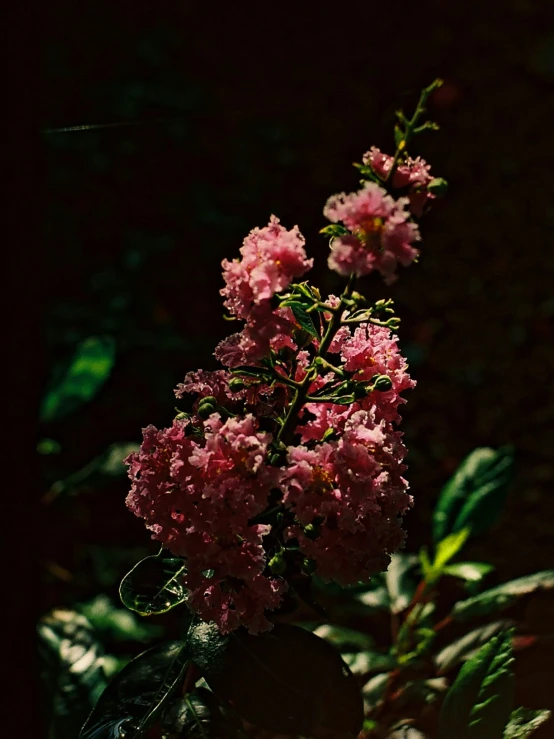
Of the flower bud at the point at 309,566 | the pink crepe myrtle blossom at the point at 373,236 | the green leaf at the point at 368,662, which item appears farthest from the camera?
the green leaf at the point at 368,662

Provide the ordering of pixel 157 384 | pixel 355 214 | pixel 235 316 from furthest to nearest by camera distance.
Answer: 1. pixel 157 384
2. pixel 235 316
3. pixel 355 214

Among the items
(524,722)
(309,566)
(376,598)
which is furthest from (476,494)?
(309,566)

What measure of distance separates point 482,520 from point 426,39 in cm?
150

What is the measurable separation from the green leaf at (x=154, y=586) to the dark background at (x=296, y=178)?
1.17 m

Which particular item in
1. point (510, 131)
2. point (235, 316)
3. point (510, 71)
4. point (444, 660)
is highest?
point (510, 71)

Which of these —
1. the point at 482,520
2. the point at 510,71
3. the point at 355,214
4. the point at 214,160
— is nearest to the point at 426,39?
the point at 510,71

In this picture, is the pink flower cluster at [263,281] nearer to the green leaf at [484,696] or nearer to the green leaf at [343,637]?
the green leaf at [484,696]

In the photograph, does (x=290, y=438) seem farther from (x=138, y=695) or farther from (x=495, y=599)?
(x=495, y=599)

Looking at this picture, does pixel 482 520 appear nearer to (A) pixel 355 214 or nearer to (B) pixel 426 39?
(A) pixel 355 214

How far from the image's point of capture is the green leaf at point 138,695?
0.79 metres

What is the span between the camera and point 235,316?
2.41 feet

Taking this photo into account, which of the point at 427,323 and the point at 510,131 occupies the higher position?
the point at 510,131

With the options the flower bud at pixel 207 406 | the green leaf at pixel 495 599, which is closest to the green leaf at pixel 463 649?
the green leaf at pixel 495 599

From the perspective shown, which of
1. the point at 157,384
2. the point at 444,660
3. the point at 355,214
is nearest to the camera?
the point at 355,214
